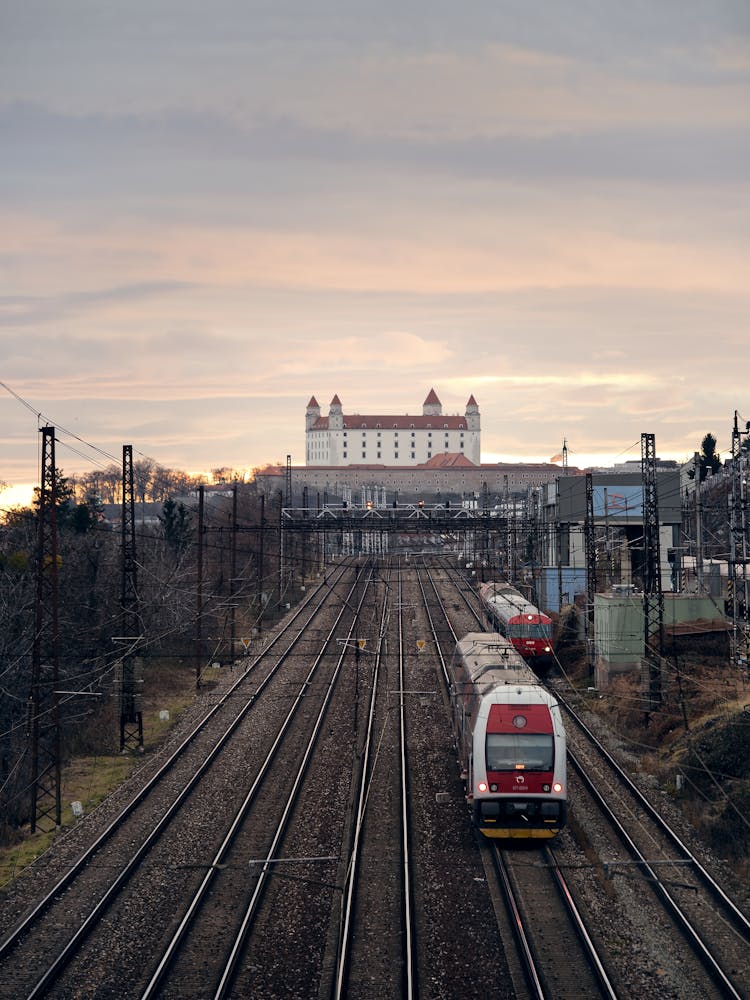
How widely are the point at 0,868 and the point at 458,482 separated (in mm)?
171368

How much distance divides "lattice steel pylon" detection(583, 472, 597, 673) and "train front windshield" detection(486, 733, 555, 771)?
16.4 meters

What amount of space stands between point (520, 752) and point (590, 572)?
19230 mm

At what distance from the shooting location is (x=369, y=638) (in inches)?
1682

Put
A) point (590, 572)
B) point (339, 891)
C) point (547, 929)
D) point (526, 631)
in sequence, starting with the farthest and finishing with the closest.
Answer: point (590, 572), point (526, 631), point (339, 891), point (547, 929)

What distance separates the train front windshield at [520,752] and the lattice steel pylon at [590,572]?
648 inches

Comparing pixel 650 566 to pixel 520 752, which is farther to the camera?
pixel 650 566

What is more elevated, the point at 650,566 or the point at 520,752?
the point at 650,566

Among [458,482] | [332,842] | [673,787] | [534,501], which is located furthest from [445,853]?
[458,482]

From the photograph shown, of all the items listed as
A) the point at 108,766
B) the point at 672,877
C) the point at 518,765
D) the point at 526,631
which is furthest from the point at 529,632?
the point at 672,877

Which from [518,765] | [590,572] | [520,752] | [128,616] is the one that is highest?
[590,572]

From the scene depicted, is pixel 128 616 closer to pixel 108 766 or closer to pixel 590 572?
pixel 108 766

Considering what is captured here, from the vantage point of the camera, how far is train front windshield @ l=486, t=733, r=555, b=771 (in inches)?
660

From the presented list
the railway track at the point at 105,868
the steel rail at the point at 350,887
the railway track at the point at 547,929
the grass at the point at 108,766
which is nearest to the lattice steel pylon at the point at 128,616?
the grass at the point at 108,766

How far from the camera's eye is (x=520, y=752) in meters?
16.9
